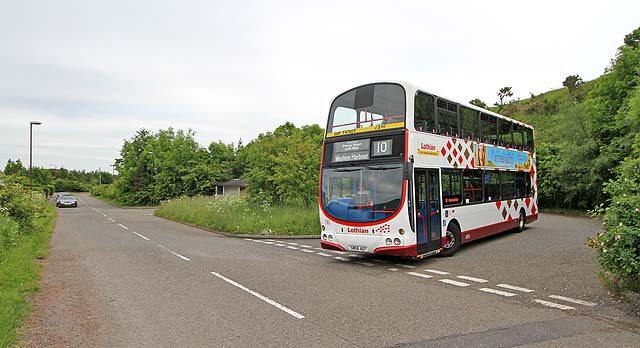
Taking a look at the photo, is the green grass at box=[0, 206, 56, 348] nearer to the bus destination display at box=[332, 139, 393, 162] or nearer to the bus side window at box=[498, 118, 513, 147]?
the bus destination display at box=[332, 139, 393, 162]

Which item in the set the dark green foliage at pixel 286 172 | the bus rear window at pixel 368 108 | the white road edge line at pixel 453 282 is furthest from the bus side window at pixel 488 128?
the dark green foliage at pixel 286 172

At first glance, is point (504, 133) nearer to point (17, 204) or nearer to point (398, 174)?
point (398, 174)

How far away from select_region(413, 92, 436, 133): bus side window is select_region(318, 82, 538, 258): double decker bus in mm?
25

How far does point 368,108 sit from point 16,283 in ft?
27.5

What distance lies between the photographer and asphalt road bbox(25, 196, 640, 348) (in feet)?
17.4

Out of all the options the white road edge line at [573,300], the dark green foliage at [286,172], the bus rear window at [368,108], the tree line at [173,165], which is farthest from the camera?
the tree line at [173,165]

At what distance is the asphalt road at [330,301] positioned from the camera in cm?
531

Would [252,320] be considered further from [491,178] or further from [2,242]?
[491,178]

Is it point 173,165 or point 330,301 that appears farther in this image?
point 173,165

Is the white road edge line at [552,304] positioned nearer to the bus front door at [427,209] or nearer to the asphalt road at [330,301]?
the asphalt road at [330,301]

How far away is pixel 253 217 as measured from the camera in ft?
65.5

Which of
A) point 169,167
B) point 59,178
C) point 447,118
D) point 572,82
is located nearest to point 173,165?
point 169,167

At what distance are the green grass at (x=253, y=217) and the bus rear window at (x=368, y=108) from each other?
24.4 ft

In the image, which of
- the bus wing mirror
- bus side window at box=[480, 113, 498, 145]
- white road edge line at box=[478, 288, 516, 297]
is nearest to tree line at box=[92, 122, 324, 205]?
bus side window at box=[480, 113, 498, 145]
